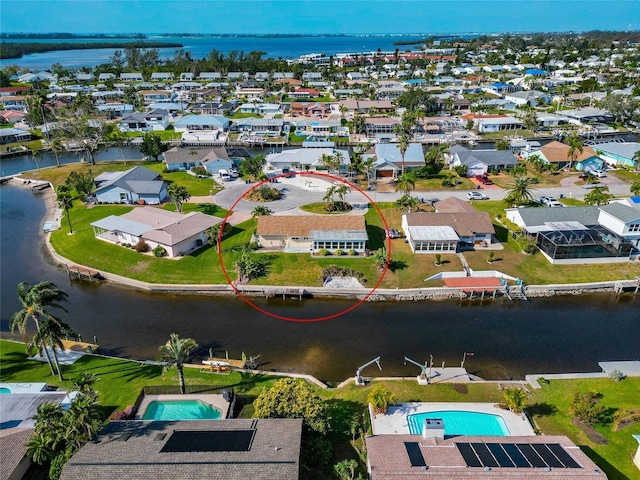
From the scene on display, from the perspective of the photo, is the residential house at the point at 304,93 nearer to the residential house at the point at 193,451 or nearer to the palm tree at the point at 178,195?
the palm tree at the point at 178,195

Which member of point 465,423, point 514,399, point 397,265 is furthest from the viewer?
point 397,265

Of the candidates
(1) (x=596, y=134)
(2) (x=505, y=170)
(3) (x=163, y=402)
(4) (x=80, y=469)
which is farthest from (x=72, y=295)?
(1) (x=596, y=134)

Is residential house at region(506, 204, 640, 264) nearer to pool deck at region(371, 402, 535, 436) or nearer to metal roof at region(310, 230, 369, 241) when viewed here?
metal roof at region(310, 230, 369, 241)

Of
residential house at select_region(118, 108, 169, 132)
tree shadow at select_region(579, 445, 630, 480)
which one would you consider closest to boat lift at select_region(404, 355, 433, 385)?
tree shadow at select_region(579, 445, 630, 480)

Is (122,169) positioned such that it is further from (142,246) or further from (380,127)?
(380,127)

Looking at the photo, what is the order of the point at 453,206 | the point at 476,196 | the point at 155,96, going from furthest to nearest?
the point at 155,96 < the point at 476,196 < the point at 453,206

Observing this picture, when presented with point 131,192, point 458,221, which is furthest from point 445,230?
point 131,192
